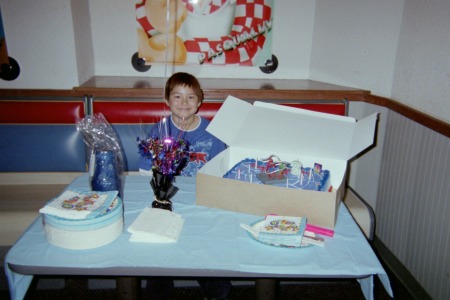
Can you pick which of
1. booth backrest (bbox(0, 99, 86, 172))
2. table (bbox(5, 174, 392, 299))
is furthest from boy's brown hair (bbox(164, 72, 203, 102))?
table (bbox(5, 174, 392, 299))

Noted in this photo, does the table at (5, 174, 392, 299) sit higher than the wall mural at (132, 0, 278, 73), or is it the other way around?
the wall mural at (132, 0, 278, 73)

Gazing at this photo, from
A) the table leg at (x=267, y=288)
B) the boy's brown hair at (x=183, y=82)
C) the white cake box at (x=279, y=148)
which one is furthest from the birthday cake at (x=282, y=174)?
the boy's brown hair at (x=183, y=82)

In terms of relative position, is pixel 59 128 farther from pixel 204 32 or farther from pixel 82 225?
pixel 82 225

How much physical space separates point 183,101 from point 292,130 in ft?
2.25

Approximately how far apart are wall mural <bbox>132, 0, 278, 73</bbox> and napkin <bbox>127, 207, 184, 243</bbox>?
167 cm

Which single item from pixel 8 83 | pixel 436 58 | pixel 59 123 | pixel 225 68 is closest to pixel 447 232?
pixel 436 58

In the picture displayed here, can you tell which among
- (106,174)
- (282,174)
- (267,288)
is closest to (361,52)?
(282,174)

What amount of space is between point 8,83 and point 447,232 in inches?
100

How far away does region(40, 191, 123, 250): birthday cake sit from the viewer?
114cm

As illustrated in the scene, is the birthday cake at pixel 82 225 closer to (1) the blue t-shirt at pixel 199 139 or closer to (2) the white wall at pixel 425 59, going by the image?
(1) the blue t-shirt at pixel 199 139

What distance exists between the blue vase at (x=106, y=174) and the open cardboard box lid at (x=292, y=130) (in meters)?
0.48

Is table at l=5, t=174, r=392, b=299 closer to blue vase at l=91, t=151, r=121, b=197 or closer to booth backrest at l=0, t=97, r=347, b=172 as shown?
blue vase at l=91, t=151, r=121, b=197

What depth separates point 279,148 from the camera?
1738 mm

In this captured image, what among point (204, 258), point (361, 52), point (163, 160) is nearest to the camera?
point (204, 258)
